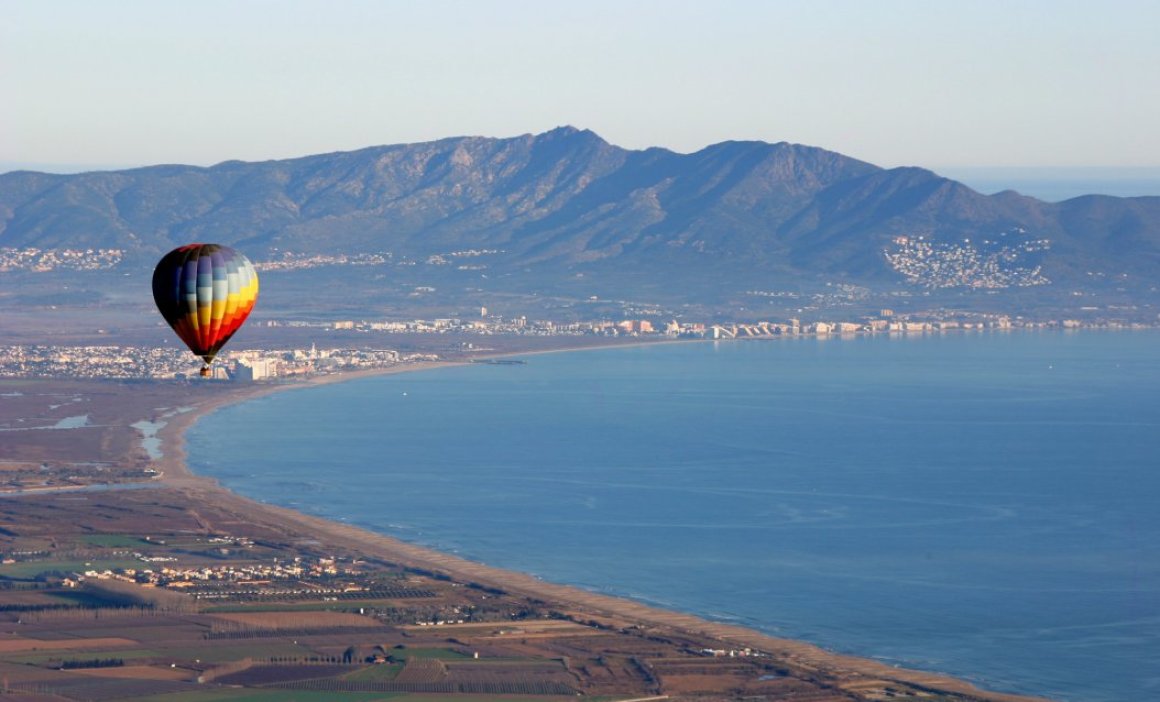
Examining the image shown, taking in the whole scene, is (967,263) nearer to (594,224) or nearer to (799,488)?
(594,224)

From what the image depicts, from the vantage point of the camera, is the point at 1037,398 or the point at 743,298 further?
the point at 743,298

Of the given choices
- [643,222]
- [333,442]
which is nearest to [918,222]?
[643,222]

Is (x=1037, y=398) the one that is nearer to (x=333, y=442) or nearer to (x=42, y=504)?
(x=333, y=442)

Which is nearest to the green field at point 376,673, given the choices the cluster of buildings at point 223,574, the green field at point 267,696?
the green field at point 267,696

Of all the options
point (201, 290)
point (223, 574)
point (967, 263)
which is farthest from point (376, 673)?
point (967, 263)

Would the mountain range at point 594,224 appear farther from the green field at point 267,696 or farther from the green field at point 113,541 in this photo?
the green field at point 267,696
